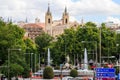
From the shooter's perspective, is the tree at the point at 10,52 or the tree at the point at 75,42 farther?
the tree at the point at 75,42

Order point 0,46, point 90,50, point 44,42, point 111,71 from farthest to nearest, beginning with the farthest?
point 44,42, point 90,50, point 0,46, point 111,71

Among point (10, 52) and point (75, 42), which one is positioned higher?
point (75, 42)

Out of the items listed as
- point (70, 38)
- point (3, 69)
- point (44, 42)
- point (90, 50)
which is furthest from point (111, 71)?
point (44, 42)

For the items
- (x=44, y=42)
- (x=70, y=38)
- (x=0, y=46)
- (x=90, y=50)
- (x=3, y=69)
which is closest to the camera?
(x=3, y=69)

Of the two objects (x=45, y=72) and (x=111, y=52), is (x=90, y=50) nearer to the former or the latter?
(x=111, y=52)

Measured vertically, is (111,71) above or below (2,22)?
below

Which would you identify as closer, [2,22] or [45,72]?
[45,72]

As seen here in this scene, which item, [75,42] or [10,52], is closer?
[10,52]

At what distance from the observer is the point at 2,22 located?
86.0 meters

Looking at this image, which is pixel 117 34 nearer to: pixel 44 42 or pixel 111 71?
pixel 44 42

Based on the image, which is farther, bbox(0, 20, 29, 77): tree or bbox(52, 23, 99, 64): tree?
bbox(52, 23, 99, 64): tree


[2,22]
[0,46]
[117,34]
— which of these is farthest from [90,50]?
[0,46]

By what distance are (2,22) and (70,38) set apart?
38.2 metres

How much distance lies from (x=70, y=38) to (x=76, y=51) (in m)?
5.85
